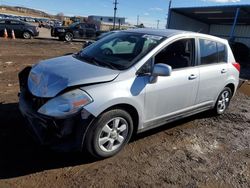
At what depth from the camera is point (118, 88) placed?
133 inches

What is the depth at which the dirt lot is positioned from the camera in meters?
3.17

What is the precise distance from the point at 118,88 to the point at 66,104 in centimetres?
69

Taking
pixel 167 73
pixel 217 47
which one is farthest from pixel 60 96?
pixel 217 47

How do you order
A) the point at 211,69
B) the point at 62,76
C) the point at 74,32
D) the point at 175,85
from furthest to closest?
the point at 74,32 → the point at 211,69 → the point at 175,85 → the point at 62,76

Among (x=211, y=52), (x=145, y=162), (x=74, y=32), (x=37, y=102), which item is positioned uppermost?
(x=211, y=52)

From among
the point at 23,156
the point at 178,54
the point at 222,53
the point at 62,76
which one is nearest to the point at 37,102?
the point at 62,76

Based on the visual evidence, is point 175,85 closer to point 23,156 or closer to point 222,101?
point 222,101

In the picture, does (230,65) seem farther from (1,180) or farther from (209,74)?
(1,180)

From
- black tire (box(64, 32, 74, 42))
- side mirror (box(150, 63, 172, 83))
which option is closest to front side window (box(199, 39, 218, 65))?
side mirror (box(150, 63, 172, 83))

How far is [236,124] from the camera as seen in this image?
537cm

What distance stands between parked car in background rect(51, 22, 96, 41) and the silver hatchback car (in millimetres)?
19833

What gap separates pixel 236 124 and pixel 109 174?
10.6 feet

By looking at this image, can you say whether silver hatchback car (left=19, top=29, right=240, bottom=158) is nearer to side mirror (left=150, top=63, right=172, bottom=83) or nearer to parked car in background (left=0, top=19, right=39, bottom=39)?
side mirror (left=150, top=63, right=172, bottom=83)

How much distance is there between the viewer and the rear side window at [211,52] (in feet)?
15.3
